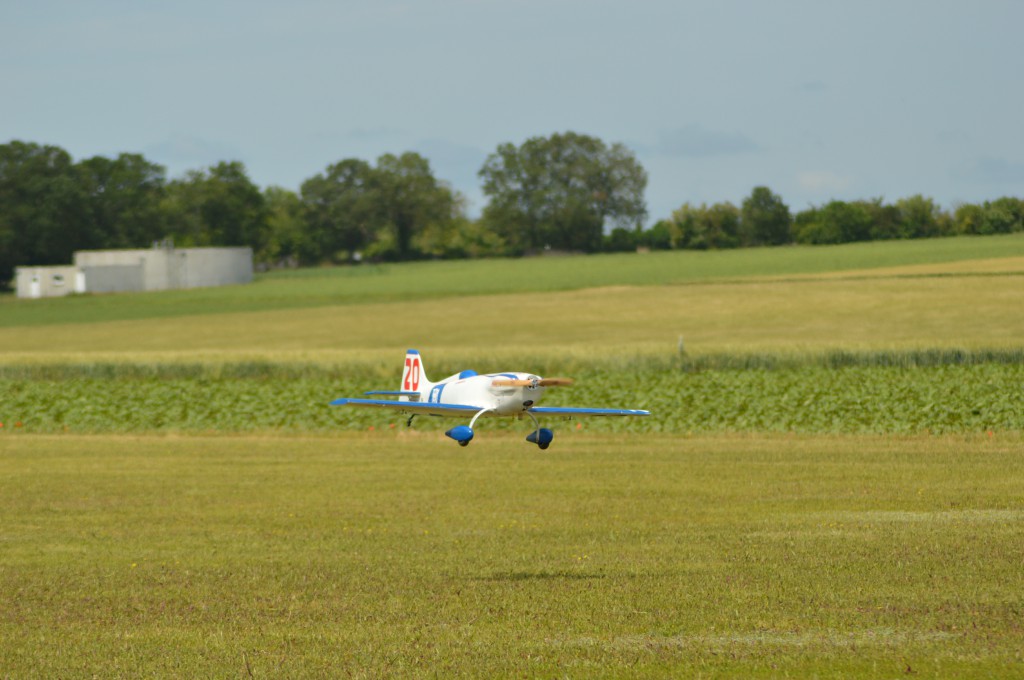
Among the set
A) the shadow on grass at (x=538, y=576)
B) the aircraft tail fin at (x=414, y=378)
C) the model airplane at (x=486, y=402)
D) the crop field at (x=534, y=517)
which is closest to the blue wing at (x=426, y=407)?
the model airplane at (x=486, y=402)

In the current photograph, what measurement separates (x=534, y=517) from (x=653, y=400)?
2849 centimetres

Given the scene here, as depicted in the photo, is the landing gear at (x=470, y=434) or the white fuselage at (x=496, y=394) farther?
the white fuselage at (x=496, y=394)

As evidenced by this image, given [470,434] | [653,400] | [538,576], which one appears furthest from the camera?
[653,400]

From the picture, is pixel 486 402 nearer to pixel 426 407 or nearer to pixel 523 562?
pixel 426 407

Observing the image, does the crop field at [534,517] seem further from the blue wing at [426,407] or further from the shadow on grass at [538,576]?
the blue wing at [426,407]

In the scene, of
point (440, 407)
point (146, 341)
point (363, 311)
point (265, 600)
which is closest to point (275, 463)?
point (265, 600)

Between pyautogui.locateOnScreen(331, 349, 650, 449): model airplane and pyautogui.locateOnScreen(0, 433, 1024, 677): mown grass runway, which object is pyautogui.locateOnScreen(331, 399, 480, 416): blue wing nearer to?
pyautogui.locateOnScreen(331, 349, 650, 449): model airplane

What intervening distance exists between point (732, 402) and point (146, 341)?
7499 cm

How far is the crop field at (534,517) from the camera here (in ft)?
85.8

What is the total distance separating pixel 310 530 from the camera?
40750 mm

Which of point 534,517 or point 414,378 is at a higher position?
point 414,378

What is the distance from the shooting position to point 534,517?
139 feet

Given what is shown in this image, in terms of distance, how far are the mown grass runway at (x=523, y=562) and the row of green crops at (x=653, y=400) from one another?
5.58 meters

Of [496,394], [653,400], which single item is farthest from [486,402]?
[653,400]
